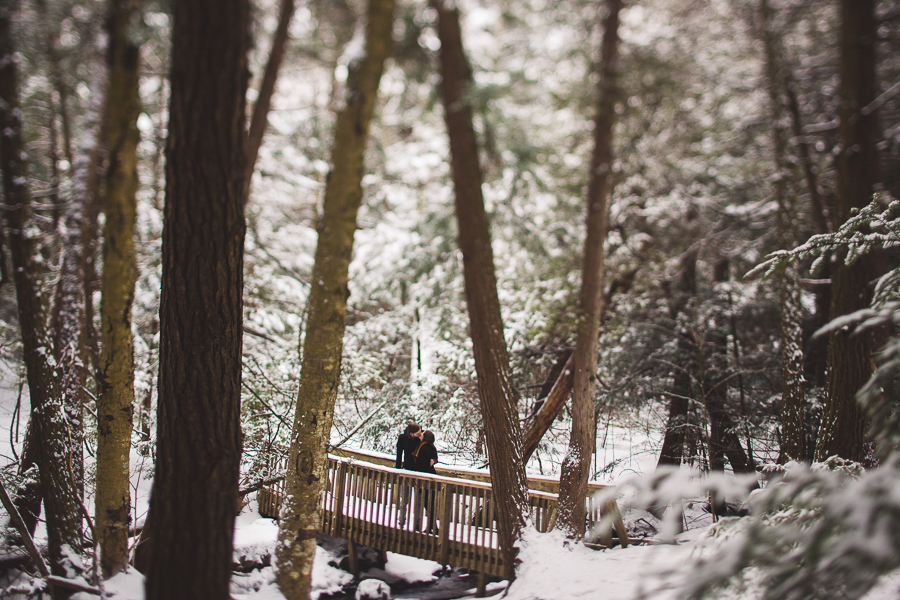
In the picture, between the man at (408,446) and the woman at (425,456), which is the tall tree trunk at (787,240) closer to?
the woman at (425,456)

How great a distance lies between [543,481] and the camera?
18.9ft

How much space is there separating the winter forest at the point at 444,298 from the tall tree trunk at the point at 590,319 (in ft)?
0.10

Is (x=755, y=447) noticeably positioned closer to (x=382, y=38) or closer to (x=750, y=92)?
(x=750, y=92)

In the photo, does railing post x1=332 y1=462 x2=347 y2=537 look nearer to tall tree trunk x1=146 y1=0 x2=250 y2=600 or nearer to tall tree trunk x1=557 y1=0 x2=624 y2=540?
tall tree trunk x1=557 y1=0 x2=624 y2=540

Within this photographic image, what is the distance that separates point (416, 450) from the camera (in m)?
6.10

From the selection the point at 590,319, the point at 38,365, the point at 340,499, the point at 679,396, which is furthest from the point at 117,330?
the point at 679,396

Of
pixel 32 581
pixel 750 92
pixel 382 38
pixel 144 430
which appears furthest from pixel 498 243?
pixel 32 581

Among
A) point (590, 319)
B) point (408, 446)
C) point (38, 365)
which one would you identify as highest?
point (590, 319)

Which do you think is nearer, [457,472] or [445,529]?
[445,529]

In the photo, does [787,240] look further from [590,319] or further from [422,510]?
[422,510]

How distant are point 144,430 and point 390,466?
311 cm

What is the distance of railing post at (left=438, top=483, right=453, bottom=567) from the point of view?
5465 millimetres

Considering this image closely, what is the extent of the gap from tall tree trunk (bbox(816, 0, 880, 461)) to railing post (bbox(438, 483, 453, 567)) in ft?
12.8

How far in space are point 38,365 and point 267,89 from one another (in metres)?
3.72
